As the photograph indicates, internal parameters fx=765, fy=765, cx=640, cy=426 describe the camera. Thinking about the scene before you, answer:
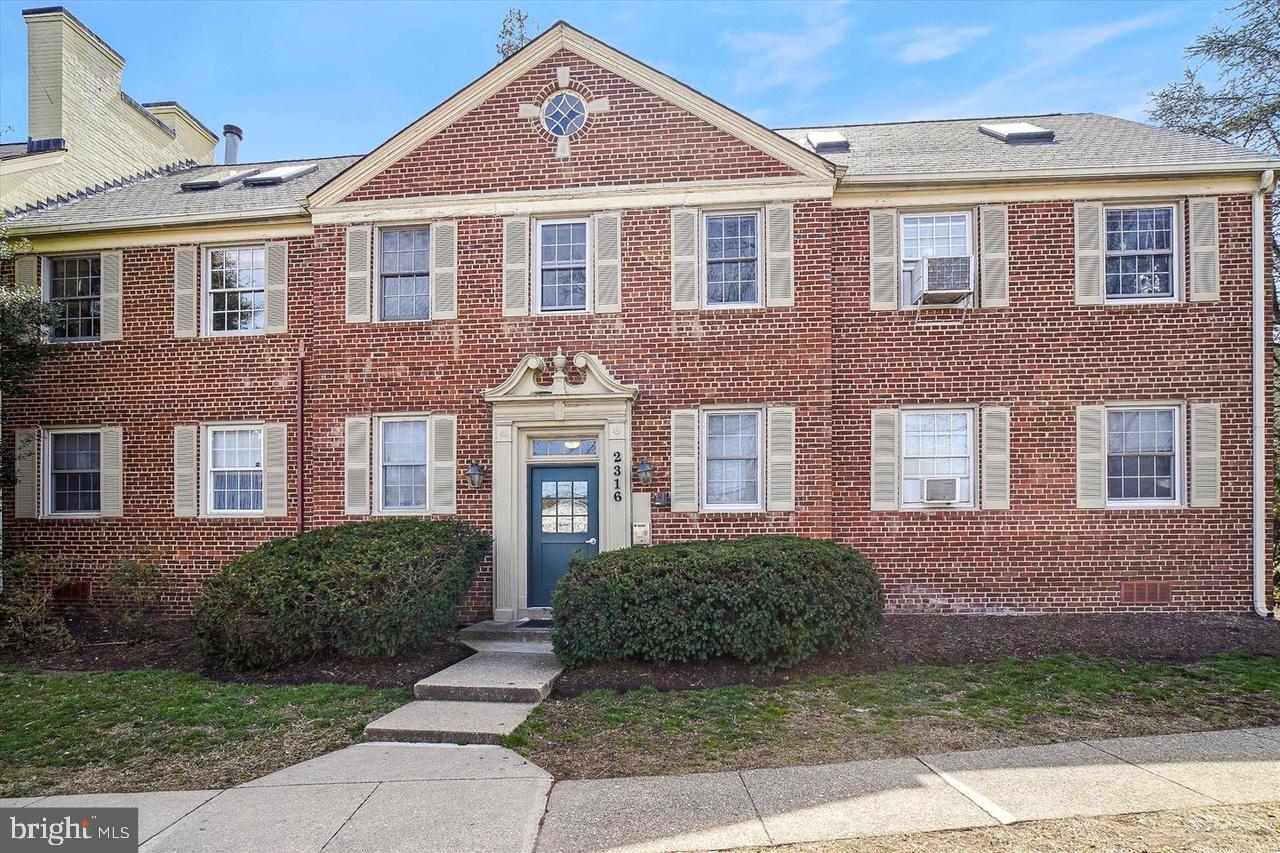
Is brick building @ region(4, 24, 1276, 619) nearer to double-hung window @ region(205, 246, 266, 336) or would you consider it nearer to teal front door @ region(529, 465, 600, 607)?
teal front door @ region(529, 465, 600, 607)

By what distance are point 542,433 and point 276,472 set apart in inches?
156

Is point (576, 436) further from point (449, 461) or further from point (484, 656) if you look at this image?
point (484, 656)

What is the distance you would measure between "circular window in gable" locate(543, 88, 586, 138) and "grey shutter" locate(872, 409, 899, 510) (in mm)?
5632

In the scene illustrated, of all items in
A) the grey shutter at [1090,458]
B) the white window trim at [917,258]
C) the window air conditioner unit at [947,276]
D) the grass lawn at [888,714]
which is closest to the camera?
the grass lawn at [888,714]

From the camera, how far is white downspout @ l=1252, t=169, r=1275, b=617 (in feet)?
31.0

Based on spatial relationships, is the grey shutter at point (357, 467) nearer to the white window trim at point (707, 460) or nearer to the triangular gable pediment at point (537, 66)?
the triangular gable pediment at point (537, 66)

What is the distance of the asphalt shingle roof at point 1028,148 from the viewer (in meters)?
9.81

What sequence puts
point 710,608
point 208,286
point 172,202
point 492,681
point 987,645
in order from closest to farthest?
point 492,681, point 710,608, point 987,645, point 208,286, point 172,202

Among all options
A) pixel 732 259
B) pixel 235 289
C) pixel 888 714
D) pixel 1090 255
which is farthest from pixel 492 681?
pixel 1090 255

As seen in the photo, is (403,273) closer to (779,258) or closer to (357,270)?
(357,270)

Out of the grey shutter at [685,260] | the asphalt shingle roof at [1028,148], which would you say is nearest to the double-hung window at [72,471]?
the grey shutter at [685,260]

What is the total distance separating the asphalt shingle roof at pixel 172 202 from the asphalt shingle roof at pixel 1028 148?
26.4 ft

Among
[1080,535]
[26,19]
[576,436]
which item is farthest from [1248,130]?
[26,19]

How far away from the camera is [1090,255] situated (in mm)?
9820
